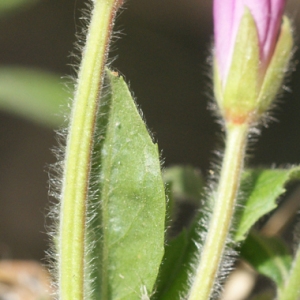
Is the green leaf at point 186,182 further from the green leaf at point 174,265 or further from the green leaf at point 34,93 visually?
the green leaf at point 34,93

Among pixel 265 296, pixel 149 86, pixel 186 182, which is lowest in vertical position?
pixel 265 296

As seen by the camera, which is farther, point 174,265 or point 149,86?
point 149,86

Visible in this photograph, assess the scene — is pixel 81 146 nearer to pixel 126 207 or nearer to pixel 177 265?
pixel 126 207

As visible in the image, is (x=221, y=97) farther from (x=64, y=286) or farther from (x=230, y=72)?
(x=64, y=286)

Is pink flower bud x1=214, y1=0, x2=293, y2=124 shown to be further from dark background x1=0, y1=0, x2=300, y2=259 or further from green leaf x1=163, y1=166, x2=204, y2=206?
dark background x1=0, y1=0, x2=300, y2=259

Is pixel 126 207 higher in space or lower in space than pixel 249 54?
lower

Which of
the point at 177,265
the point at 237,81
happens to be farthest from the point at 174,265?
the point at 237,81

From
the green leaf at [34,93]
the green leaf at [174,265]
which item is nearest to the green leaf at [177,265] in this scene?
the green leaf at [174,265]

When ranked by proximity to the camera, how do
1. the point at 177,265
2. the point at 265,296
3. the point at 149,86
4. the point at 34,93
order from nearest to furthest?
1. the point at 177,265
2. the point at 265,296
3. the point at 34,93
4. the point at 149,86
